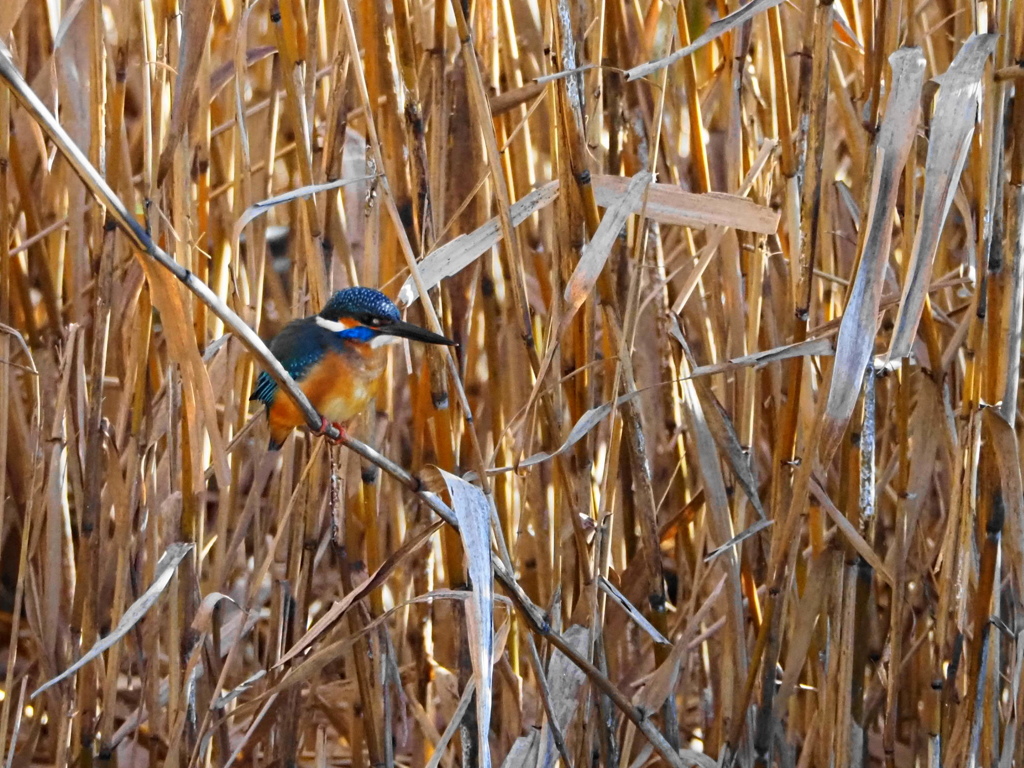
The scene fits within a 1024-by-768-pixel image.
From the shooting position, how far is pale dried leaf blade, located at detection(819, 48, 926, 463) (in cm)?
130

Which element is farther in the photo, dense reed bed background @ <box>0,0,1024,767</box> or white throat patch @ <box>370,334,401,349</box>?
white throat patch @ <box>370,334,401,349</box>

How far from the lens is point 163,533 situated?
1861 millimetres

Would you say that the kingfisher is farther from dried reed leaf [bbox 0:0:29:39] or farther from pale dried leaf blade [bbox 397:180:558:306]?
dried reed leaf [bbox 0:0:29:39]

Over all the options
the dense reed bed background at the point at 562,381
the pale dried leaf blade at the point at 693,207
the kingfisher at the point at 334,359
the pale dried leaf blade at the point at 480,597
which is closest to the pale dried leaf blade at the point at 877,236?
the dense reed bed background at the point at 562,381

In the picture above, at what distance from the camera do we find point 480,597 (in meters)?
1.23

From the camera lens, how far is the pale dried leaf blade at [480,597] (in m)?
1.21

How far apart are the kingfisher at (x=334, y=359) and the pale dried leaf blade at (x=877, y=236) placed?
77 cm

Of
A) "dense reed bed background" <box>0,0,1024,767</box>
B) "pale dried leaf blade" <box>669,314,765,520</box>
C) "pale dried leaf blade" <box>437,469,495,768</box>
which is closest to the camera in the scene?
"pale dried leaf blade" <box>437,469,495,768</box>

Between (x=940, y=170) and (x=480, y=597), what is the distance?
739mm

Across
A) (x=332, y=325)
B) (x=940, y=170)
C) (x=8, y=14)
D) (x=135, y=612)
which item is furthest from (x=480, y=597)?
(x=8, y=14)

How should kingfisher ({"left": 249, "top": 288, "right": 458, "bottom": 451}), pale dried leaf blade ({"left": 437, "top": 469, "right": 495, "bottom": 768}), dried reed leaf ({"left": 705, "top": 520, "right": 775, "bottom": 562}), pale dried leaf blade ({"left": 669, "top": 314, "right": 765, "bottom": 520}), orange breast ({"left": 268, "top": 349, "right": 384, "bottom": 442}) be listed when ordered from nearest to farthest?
pale dried leaf blade ({"left": 437, "top": 469, "right": 495, "bottom": 768}), dried reed leaf ({"left": 705, "top": 520, "right": 775, "bottom": 562}), pale dried leaf blade ({"left": 669, "top": 314, "right": 765, "bottom": 520}), kingfisher ({"left": 249, "top": 288, "right": 458, "bottom": 451}), orange breast ({"left": 268, "top": 349, "right": 384, "bottom": 442})

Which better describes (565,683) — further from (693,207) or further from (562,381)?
(693,207)

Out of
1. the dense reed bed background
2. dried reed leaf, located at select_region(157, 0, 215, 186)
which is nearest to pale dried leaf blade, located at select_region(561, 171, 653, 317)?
the dense reed bed background

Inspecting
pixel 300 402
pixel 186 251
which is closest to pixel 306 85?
pixel 186 251
